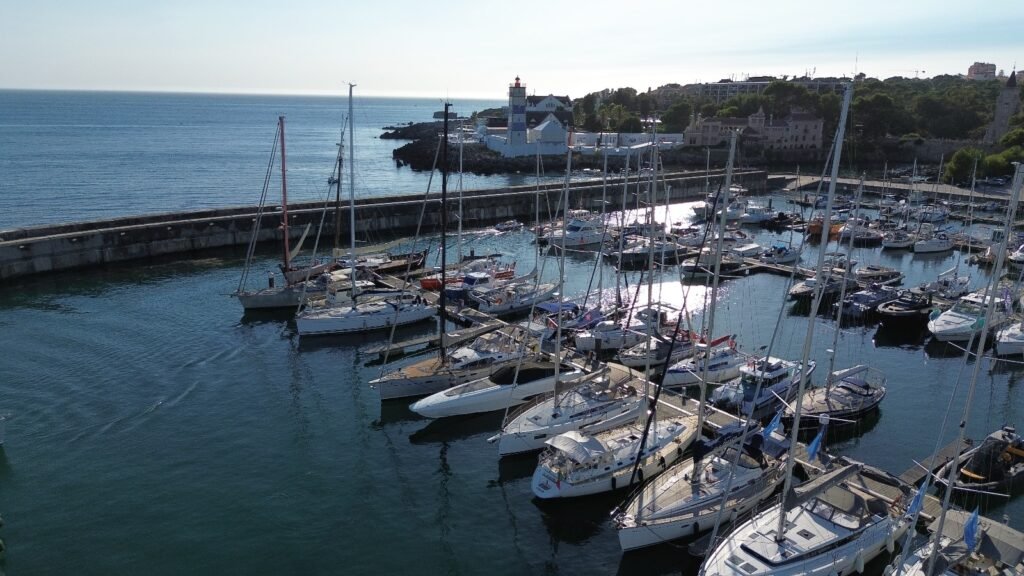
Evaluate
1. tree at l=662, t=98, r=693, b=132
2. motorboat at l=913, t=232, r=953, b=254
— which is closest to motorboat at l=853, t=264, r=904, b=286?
motorboat at l=913, t=232, r=953, b=254

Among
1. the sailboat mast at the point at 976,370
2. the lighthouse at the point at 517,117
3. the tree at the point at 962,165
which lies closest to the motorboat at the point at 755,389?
the sailboat mast at the point at 976,370

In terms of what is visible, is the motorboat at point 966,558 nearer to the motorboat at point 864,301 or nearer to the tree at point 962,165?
the motorboat at point 864,301

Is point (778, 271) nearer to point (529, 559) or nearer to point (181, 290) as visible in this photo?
point (529, 559)

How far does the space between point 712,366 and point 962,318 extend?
18379 millimetres

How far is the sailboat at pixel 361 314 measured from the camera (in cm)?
3884

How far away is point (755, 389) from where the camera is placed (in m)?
29.5

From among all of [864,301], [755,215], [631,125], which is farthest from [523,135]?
[864,301]

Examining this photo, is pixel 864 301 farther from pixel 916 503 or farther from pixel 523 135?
pixel 523 135

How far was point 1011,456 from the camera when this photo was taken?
81.7 feet

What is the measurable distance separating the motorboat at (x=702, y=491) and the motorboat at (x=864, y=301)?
23618 millimetres

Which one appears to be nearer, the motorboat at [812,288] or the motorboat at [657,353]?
the motorboat at [657,353]

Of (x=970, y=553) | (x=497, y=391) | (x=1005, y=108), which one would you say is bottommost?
(x=497, y=391)

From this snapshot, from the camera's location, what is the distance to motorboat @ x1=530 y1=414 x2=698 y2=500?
74.1 ft

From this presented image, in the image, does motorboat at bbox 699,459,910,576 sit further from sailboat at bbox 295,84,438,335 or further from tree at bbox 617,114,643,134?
tree at bbox 617,114,643,134
